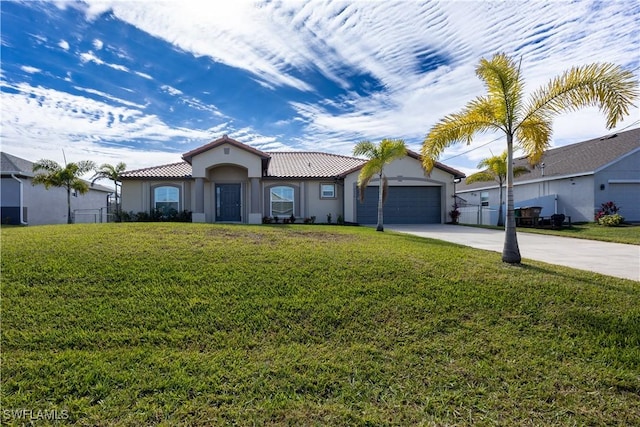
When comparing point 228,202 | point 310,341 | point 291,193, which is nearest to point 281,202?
point 291,193

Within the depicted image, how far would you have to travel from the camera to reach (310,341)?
4.00 metres

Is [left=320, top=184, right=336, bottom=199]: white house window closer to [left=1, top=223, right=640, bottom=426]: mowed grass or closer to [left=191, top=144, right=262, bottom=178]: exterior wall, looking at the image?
[left=191, top=144, right=262, bottom=178]: exterior wall

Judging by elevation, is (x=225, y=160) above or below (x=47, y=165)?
above

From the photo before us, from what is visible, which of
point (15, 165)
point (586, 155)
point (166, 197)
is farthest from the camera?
point (586, 155)

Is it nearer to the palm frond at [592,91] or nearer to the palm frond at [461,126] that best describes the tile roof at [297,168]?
the palm frond at [461,126]

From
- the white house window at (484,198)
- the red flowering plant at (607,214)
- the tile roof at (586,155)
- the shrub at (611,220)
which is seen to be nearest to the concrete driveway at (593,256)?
the shrub at (611,220)

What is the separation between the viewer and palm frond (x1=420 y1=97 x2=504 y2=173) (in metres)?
7.51

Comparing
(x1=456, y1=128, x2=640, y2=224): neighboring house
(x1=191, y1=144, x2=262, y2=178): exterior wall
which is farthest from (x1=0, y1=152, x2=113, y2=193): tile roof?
(x1=456, y1=128, x2=640, y2=224): neighboring house

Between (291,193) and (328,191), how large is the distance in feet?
7.58

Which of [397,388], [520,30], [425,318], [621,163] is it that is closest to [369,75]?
[520,30]

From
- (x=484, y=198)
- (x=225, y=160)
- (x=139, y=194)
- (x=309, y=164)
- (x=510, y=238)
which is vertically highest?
(x=309, y=164)

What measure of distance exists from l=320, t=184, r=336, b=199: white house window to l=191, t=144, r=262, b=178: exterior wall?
4038mm

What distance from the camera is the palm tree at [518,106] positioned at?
20.3ft

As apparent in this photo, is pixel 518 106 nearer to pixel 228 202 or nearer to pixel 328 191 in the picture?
pixel 328 191
